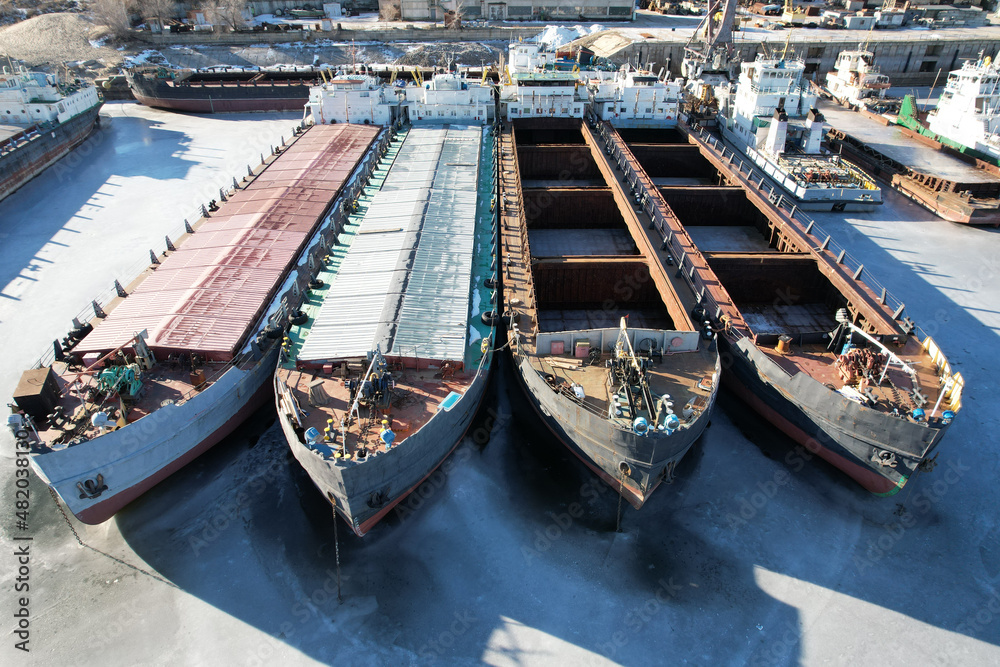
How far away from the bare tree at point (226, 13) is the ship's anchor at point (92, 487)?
97829 millimetres

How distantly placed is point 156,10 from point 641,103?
8809 centimetres

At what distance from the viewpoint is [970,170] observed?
43.5m

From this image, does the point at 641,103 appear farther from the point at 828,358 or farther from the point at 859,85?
the point at 828,358

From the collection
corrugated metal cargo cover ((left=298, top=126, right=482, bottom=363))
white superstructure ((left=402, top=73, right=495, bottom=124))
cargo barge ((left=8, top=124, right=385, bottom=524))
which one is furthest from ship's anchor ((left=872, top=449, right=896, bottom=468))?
white superstructure ((left=402, top=73, right=495, bottom=124))

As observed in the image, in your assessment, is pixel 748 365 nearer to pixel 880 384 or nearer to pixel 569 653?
pixel 880 384

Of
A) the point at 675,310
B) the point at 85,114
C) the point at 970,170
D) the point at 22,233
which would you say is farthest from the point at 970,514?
the point at 85,114

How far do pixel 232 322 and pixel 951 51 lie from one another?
10523cm

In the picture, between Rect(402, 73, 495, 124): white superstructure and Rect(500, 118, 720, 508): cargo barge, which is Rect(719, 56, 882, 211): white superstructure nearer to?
Rect(500, 118, 720, 508): cargo barge

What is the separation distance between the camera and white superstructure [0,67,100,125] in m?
49.6

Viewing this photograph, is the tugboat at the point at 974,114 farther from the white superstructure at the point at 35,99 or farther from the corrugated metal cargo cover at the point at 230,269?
the white superstructure at the point at 35,99

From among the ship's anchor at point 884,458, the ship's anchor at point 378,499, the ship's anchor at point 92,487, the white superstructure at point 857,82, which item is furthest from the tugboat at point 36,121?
the white superstructure at point 857,82

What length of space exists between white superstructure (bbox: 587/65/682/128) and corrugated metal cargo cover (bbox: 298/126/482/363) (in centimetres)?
1919

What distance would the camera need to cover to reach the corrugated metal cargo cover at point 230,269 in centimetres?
2059

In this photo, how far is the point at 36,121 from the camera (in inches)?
1983
